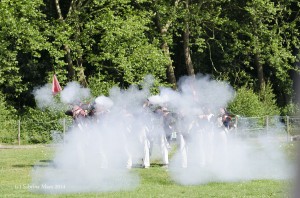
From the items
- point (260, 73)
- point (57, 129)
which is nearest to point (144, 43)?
point (57, 129)

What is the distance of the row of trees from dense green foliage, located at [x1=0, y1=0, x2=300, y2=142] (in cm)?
5

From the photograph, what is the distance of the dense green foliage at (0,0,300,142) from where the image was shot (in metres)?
34.9

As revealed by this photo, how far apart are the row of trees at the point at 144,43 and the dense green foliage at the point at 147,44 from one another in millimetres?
53

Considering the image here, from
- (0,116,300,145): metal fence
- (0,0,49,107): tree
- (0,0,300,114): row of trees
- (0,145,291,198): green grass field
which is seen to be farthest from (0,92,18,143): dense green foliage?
(0,145,291,198): green grass field

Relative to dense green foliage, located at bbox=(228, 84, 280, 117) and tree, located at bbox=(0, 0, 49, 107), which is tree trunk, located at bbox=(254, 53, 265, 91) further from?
tree, located at bbox=(0, 0, 49, 107)

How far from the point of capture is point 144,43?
122 feet

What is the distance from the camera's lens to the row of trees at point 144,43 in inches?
1372

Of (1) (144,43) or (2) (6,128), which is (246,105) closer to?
(1) (144,43)

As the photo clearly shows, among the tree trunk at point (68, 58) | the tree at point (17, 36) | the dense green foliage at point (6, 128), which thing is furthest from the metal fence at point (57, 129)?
the tree trunk at point (68, 58)

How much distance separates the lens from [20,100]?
37.6 m

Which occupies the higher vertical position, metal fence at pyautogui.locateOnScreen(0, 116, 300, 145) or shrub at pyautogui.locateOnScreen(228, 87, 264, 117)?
shrub at pyautogui.locateOnScreen(228, 87, 264, 117)

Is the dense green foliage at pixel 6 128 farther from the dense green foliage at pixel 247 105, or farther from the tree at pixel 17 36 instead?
the dense green foliage at pixel 247 105

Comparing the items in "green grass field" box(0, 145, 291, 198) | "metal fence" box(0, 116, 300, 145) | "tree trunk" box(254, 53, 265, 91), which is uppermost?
"tree trunk" box(254, 53, 265, 91)

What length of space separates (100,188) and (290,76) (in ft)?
99.5
